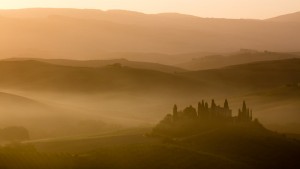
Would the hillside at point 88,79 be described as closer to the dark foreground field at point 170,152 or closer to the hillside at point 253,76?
the hillside at point 253,76

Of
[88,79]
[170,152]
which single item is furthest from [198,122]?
[88,79]

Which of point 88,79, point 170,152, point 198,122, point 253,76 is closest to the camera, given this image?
point 170,152

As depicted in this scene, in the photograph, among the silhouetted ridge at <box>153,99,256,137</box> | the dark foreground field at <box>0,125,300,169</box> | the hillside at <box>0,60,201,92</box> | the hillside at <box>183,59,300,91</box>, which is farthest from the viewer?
the hillside at <box>183,59,300,91</box>

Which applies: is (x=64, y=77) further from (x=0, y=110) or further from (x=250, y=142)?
(x=250, y=142)

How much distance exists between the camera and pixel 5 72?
189000mm

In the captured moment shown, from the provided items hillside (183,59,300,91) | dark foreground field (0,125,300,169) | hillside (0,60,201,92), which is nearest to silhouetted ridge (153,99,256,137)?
dark foreground field (0,125,300,169)

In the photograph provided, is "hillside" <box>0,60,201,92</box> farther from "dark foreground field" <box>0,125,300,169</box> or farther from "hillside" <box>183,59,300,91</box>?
"dark foreground field" <box>0,125,300,169</box>

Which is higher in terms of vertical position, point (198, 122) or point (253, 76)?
point (253, 76)

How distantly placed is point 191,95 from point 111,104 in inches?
910

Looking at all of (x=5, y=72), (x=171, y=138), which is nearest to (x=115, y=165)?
(x=171, y=138)

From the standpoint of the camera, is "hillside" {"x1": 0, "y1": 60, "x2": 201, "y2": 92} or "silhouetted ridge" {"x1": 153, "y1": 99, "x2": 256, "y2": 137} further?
"hillside" {"x1": 0, "y1": 60, "x2": 201, "y2": 92}

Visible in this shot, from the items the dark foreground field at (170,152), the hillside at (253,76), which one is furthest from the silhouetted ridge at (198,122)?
the hillside at (253,76)

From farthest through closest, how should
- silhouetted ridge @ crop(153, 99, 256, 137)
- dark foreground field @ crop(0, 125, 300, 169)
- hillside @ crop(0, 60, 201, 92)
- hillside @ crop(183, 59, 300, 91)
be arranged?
hillside @ crop(183, 59, 300, 91) < hillside @ crop(0, 60, 201, 92) < silhouetted ridge @ crop(153, 99, 256, 137) < dark foreground field @ crop(0, 125, 300, 169)

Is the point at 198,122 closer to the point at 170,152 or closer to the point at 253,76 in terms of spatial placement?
the point at 170,152
